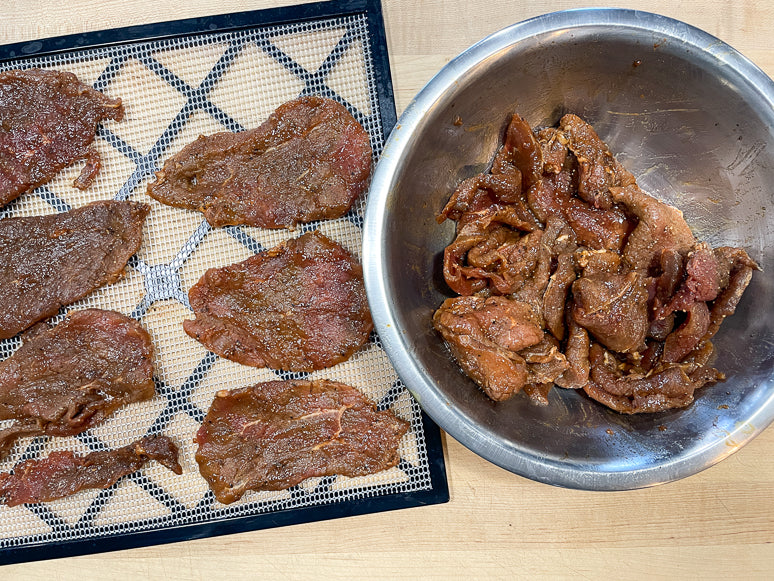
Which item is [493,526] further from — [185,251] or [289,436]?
[185,251]

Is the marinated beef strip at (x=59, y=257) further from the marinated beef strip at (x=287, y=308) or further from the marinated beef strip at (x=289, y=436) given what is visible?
the marinated beef strip at (x=289, y=436)

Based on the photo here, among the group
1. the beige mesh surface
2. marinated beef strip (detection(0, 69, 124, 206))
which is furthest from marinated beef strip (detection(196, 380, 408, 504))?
marinated beef strip (detection(0, 69, 124, 206))

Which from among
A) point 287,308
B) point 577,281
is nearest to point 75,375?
point 287,308

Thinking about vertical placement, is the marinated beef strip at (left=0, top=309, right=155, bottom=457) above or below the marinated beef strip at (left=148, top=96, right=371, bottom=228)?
below

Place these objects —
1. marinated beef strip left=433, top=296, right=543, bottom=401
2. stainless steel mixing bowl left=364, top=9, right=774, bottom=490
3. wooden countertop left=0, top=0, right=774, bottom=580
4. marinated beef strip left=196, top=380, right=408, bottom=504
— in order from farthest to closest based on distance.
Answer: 1. wooden countertop left=0, top=0, right=774, bottom=580
2. marinated beef strip left=196, top=380, right=408, bottom=504
3. marinated beef strip left=433, top=296, right=543, bottom=401
4. stainless steel mixing bowl left=364, top=9, right=774, bottom=490

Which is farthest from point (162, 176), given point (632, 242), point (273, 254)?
point (632, 242)

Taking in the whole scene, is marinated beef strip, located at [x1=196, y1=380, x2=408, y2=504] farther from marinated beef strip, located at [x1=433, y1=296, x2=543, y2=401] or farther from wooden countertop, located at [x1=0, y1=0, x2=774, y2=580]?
marinated beef strip, located at [x1=433, y1=296, x2=543, y2=401]

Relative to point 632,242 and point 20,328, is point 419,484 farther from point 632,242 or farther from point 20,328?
point 20,328

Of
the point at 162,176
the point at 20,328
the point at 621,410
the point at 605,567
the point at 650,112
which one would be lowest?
the point at 605,567
